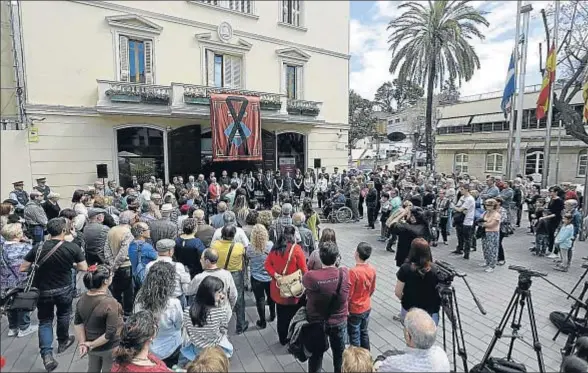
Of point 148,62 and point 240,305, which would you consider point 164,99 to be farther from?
point 240,305

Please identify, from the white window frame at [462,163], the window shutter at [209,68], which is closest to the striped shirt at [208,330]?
the window shutter at [209,68]

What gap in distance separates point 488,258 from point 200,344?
6403 millimetres

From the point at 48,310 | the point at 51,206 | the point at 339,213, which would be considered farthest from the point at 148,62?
the point at 48,310

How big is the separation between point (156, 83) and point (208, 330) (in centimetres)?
1287

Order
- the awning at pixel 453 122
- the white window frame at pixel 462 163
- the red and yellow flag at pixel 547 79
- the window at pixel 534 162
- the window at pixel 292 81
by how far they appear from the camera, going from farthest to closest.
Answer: the white window frame at pixel 462 163
the awning at pixel 453 122
the window at pixel 534 162
the window at pixel 292 81
the red and yellow flag at pixel 547 79

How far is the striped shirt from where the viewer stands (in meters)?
3.00

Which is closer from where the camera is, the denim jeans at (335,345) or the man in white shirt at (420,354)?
the man in white shirt at (420,354)

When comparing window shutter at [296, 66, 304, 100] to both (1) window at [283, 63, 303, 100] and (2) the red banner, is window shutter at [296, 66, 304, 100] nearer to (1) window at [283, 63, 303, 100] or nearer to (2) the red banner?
(1) window at [283, 63, 303, 100]

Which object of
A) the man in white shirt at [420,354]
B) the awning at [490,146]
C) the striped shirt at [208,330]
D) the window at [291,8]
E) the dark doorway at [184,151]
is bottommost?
the striped shirt at [208,330]

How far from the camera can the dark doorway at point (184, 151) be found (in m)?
14.6

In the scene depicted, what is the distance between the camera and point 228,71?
1578cm

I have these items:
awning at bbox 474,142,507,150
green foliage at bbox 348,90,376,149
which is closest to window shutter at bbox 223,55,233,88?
awning at bbox 474,142,507,150

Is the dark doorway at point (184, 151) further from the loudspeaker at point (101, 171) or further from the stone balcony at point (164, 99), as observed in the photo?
the loudspeaker at point (101, 171)

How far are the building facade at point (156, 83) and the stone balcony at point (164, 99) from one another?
0.13 ft
